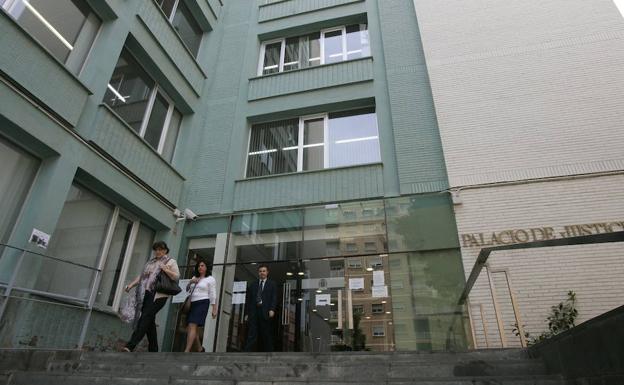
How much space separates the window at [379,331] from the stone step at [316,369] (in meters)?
3.61

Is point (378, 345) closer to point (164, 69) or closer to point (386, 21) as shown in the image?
point (164, 69)

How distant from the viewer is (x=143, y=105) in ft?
34.7

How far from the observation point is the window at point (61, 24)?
7.40 m

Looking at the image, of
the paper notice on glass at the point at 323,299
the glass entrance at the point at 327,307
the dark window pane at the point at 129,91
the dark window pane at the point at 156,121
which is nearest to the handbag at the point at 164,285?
the glass entrance at the point at 327,307

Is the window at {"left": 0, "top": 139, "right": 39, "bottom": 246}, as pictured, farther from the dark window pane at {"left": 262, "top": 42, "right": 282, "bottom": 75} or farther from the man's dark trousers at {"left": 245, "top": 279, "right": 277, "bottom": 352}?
the dark window pane at {"left": 262, "top": 42, "right": 282, "bottom": 75}

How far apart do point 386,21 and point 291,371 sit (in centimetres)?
1128

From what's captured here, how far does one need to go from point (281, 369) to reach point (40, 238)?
488cm

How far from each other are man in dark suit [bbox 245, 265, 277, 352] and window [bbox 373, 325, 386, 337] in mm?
2234

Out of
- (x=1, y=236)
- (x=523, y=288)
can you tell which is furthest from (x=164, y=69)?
(x=523, y=288)

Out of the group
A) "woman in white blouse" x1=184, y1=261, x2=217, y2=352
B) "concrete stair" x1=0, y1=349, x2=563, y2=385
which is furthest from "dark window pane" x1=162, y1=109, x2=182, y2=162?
"concrete stair" x1=0, y1=349, x2=563, y2=385

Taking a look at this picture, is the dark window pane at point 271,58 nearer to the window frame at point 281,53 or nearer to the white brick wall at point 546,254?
the window frame at point 281,53

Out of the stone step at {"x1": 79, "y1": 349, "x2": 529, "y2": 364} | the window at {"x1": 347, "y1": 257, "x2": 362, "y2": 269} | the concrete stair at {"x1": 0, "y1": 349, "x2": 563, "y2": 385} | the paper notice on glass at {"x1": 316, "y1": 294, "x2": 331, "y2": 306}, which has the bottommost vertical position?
the concrete stair at {"x1": 0, "y1": 349, "x2": 563, "y2": 385}

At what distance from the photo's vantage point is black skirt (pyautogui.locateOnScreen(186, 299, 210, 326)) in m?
6.79

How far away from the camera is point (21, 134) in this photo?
6840mm
